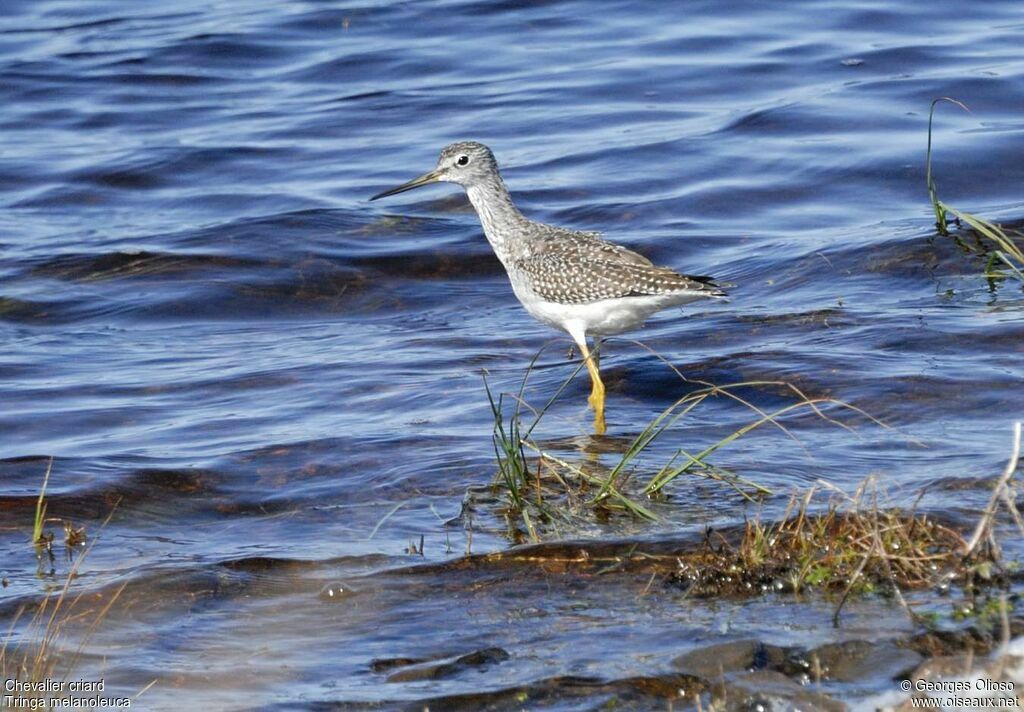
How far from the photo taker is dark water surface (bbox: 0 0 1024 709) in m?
5.20

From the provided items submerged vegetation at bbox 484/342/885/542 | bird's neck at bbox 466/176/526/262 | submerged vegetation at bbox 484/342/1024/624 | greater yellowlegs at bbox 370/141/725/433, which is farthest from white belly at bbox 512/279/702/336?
submerged vegetation at bbox 484/342/1024/624

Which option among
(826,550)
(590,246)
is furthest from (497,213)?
(826,550)

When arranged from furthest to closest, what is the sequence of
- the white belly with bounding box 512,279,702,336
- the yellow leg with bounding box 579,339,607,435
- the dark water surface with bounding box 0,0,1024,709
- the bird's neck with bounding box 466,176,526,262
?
1. the bird's neck with bounding box 466,176,526,262
2. the white belly with bounding box 512,279,702,336
3. the yellow leg with bounding box 579,339,607,435
4. the dark water surface with bounding box 0,0,1024,709

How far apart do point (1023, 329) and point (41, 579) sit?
5.40 meters

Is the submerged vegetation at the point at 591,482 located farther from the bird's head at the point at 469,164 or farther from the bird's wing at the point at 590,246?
the bird's head at the point at 469,164

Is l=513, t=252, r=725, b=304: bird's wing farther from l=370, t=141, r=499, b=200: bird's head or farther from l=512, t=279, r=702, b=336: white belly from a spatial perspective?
l=370, t=141, r=499, b=200: bird's head

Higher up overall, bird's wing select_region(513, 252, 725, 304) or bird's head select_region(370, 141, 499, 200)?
bird's head select_region(370, 141, 499, 200)

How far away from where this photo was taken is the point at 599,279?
8.09 metres

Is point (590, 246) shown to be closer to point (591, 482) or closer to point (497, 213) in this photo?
point (497, 213)

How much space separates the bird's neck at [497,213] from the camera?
9008 millimetres

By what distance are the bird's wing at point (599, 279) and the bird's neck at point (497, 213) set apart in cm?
55

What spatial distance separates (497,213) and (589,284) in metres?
1.31

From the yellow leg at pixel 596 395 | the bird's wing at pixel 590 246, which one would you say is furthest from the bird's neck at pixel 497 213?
the yellow leg at pixel 596 395

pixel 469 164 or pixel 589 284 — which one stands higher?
pixel 469 164
